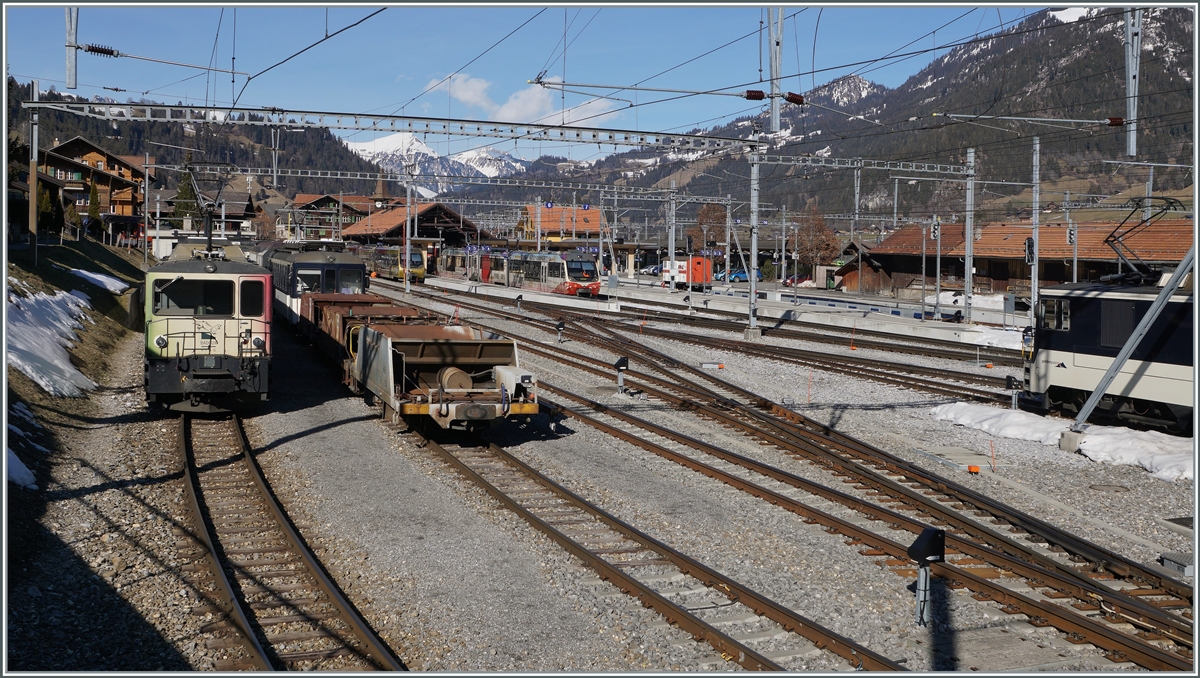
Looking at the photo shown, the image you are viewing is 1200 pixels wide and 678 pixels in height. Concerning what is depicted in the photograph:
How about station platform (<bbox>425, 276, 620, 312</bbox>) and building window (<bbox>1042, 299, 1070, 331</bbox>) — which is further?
station platform (<bbox>425, 276, 620, 312</bbox>)

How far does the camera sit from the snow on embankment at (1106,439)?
13969mm

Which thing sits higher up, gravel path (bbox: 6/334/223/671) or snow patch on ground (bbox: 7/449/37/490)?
snow patch on ground (bbox: 7/449/37/490)

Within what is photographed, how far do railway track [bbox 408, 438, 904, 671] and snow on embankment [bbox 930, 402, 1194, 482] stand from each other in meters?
8.97

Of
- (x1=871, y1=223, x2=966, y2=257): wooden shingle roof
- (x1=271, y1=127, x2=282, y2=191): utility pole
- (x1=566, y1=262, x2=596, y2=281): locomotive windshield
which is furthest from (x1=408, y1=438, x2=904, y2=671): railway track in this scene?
(x1=871, y1=223, x2=966, y2=257): wooden shingle roof

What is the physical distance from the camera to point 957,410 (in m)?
18.8

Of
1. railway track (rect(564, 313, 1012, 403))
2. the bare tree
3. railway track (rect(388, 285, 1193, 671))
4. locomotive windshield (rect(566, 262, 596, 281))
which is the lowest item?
railway track (rect(388, 285, 1193, 671))

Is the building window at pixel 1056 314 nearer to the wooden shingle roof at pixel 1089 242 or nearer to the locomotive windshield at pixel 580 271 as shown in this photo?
the wooden shingle roof at pixel 1089 242

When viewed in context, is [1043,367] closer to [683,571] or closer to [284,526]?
[683,571]

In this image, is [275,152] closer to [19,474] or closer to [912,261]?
[19,474]

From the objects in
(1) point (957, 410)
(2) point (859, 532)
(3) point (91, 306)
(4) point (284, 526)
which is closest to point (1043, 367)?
(1) point (957, 410)

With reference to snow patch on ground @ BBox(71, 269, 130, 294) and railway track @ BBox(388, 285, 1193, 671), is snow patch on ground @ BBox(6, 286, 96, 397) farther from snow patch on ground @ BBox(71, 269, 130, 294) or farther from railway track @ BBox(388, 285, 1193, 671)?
railway track @ BBox(388, 285, 1193, 671)

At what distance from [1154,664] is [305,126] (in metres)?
22.9

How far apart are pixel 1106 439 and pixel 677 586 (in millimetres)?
10219

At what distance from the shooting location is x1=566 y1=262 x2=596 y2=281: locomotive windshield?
50000 millimetres
